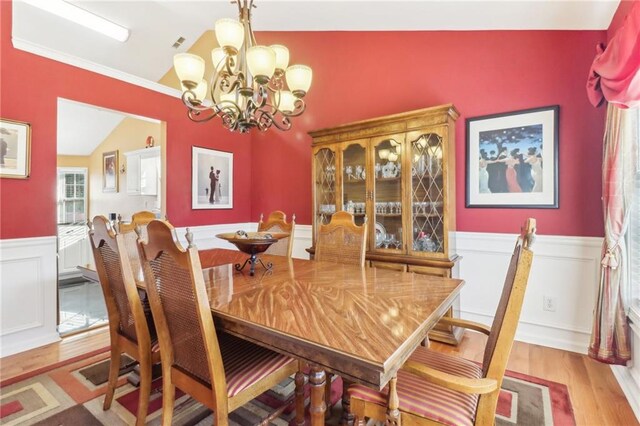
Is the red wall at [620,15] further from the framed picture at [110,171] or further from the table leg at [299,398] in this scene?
the framed picture at [110,171]

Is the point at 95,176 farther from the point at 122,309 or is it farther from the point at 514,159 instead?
the point at 514,159

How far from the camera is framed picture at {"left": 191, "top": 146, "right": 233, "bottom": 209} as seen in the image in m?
3.90

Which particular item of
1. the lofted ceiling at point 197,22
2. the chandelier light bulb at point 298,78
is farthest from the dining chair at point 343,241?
the lofted ceiling at point 197,22

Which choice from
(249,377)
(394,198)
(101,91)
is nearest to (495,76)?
(394,198)

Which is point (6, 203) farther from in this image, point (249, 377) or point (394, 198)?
point (394, 198)

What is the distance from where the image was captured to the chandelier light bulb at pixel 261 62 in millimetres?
1800

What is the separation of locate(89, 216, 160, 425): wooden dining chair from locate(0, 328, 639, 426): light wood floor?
3.76 ft

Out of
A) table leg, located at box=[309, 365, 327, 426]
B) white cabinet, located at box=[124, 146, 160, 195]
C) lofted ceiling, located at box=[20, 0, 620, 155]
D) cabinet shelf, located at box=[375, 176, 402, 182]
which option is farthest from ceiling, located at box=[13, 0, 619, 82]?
table leg, located at box=[309, 365, 327, 426]

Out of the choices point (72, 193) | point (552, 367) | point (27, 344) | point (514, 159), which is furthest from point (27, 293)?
point (514, 159)

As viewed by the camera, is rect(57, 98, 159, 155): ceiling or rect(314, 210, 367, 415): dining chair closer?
rect(314, 210, 367, 415): dining chair

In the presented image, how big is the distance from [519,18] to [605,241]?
186cm

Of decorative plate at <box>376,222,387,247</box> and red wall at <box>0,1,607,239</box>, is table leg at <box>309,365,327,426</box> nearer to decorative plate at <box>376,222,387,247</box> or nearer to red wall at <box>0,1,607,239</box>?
decorative plate at <box>376,222,387,247</box>

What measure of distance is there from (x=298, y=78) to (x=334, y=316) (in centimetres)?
164

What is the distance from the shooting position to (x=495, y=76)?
2.77 m
